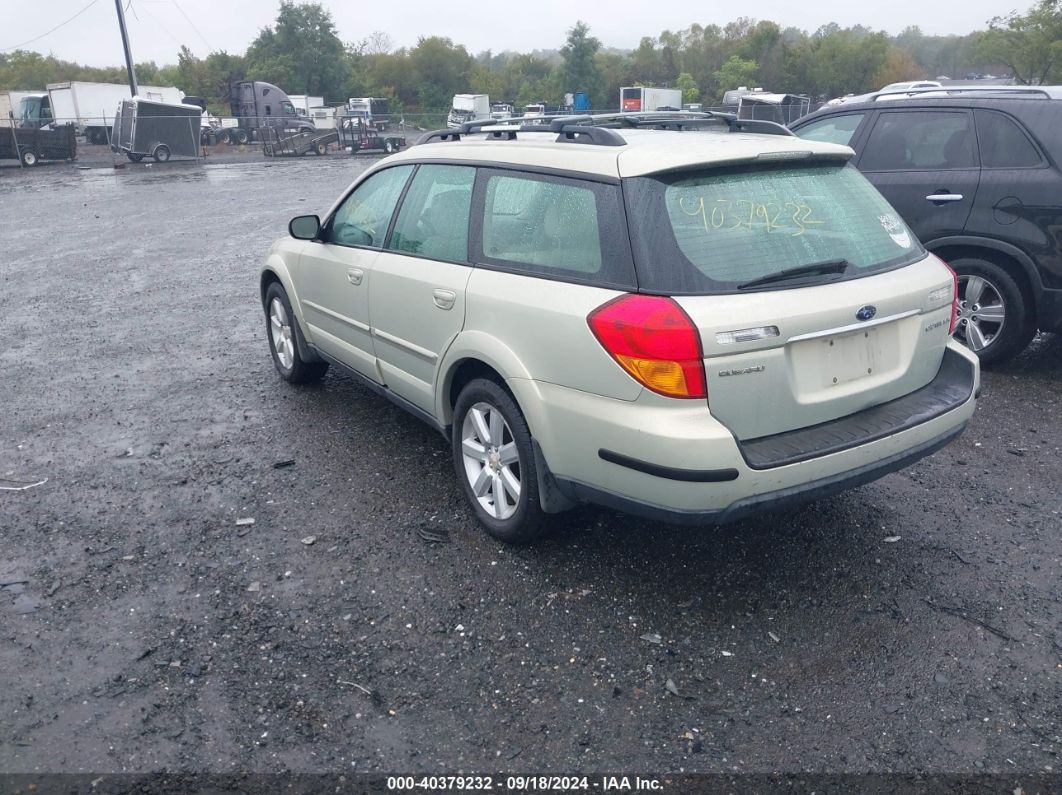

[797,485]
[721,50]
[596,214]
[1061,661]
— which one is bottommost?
[1061,661]

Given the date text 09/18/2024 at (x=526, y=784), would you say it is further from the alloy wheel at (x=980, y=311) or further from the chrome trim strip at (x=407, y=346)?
the alloy wheel at (x=980, y=311)

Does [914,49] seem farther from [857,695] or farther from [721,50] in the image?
[857,695]

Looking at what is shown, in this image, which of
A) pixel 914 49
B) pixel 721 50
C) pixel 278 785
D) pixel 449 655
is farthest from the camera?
pixel 914 49

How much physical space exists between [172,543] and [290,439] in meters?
1.31

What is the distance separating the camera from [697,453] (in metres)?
3.08

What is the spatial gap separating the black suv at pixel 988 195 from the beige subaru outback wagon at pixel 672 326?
2316 mm

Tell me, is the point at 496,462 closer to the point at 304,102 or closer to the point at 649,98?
the point at 649,98

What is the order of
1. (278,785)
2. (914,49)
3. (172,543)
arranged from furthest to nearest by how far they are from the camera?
1. (914,49)
2. (172,543)
3. (278,785)

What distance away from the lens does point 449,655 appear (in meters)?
3.22

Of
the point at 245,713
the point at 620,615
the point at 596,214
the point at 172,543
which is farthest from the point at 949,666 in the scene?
the point at 172,543

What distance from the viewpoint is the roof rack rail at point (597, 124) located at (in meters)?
3.98

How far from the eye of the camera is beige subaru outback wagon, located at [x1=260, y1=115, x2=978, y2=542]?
314 cm

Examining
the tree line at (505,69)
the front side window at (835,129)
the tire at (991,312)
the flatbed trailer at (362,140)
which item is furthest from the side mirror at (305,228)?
the tree line at (505,69)

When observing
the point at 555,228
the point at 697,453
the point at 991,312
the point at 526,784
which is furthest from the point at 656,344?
the point at 991,312
